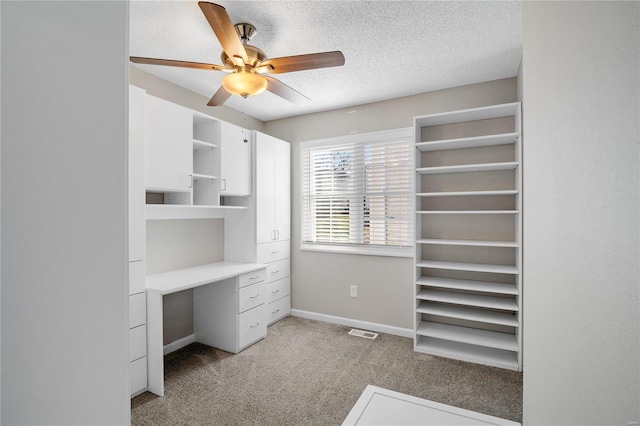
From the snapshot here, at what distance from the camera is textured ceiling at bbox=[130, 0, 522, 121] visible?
6.29 ft

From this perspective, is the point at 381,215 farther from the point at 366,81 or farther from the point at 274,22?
the point at 274,22

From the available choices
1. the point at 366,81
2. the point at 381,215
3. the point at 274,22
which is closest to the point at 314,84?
the point at 366,81

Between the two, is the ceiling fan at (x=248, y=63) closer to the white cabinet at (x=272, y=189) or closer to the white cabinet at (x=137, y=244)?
the white cabinet at (x=137, y=244)

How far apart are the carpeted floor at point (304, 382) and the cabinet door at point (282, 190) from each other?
1297 mm

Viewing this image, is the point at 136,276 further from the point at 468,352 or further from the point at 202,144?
the point at 468,352

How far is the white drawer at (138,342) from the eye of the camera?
224 centimetres

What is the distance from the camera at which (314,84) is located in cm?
304

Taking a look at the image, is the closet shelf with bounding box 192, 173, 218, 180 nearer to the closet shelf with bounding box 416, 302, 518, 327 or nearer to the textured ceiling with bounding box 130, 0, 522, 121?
the textured ceiling with bounding box 130, 0, 522, 121

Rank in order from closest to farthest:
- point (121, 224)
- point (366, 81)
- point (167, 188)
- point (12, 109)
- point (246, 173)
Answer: point (12, 109) → point (121, 224) → point (167, 188) → point (366, 81) → point (246, 173)

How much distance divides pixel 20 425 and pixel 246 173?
3.02 meters

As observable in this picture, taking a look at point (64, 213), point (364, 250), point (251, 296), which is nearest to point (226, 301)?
point (251, 296)

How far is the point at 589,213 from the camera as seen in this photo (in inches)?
21.3

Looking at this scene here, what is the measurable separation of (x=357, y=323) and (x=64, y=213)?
347 centimetres

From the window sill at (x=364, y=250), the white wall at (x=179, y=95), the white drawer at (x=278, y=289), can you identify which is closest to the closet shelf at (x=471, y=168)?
the window sill at (x=364, y=250)
